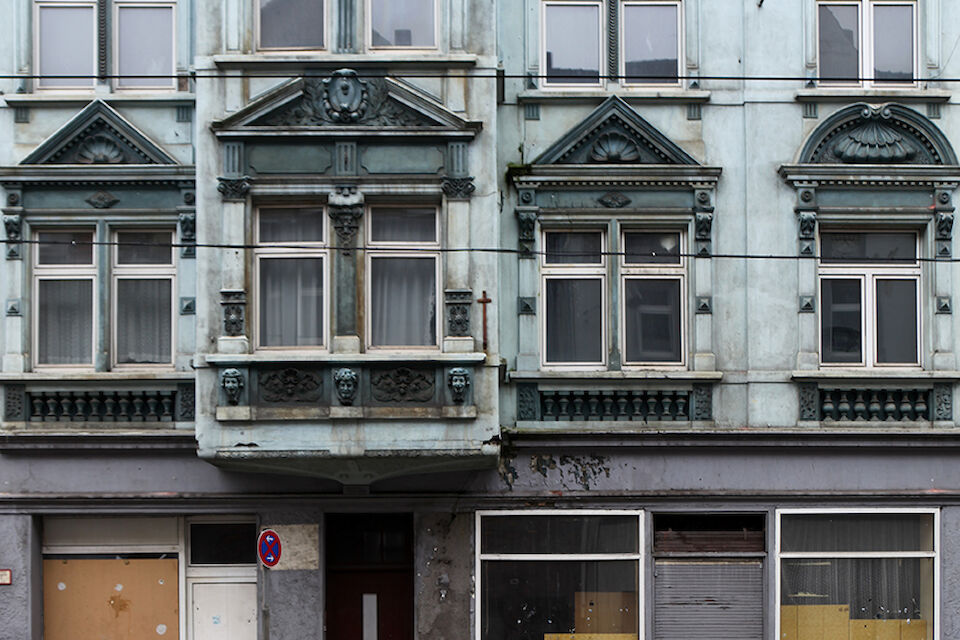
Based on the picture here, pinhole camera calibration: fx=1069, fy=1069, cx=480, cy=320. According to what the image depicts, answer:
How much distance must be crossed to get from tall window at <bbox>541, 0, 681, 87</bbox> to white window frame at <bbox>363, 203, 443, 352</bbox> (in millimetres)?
2370

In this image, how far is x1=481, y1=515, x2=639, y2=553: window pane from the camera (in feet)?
39.7

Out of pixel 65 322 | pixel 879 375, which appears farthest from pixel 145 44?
pixel 879 375

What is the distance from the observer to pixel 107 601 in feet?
40.2

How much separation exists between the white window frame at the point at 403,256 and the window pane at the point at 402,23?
1805mm

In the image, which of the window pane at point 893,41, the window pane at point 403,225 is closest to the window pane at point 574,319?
the window pane at point 403,225

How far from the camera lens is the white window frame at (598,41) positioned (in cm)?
1239

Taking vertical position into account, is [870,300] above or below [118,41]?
below

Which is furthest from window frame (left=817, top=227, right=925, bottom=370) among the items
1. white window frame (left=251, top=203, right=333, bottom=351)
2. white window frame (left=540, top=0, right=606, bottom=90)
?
white window frame (left=251, top=203, right=333, bottom=351)

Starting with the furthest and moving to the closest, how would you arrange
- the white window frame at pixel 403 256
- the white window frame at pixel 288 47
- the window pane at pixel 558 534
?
the window pane at pixel 558 534, the white window frame at pixel 288 47, the white window frame at pixel 403 256

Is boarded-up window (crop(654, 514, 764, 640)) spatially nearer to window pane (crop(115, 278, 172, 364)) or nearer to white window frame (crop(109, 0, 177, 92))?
window pane (crop(115, 278, 172, 364))

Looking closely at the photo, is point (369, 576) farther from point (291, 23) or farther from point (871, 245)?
point (871, 245)

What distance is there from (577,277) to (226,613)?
18.4 ft

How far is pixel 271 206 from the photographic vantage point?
11.7 m

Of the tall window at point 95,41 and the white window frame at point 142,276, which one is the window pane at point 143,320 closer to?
the white window frame at point 142,276
